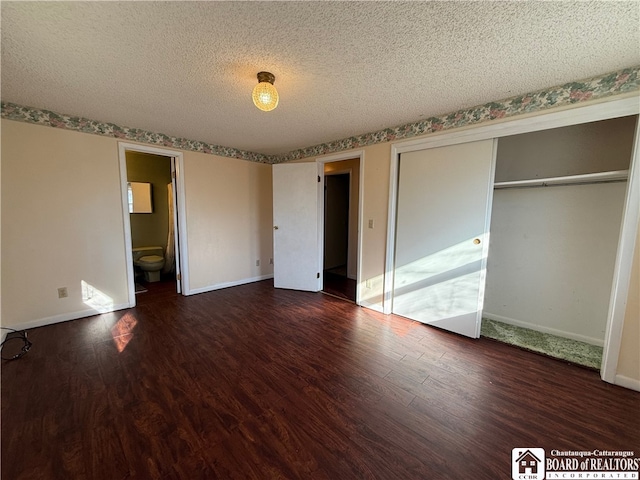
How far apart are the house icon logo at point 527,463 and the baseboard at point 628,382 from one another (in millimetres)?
1069

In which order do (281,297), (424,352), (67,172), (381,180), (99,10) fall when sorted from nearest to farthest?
1. (99,10)
2. (424,352)
3. (67,172)
4. (381,180)
5. (281,297)

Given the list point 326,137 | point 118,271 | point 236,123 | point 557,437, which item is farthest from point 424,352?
point 118,271

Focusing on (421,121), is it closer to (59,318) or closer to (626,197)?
(626,197)

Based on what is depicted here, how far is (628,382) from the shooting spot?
1678 mm

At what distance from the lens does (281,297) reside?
11.3 feet

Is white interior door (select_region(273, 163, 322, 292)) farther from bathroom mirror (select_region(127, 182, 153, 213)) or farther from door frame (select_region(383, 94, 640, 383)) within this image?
bathroom mirror (select_region(127, 182, 153, 213))

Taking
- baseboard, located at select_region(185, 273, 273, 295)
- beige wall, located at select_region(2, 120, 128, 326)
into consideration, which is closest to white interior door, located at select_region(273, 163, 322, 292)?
baseboard, located at select_region(185, 273, 273, 295)

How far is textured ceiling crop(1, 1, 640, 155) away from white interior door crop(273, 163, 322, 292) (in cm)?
133

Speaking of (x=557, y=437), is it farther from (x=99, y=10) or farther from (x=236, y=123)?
(x=236, y=123)

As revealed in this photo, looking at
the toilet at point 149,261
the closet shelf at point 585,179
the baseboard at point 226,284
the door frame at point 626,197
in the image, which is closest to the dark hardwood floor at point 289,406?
the door frame at point 626,197

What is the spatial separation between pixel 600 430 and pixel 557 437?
0.28 metres

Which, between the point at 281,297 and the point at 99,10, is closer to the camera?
the point at 99,10

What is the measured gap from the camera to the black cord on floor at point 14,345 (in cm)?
196

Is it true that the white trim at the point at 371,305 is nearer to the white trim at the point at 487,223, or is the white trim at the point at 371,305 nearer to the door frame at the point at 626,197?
the white trim at the point at 487,223
